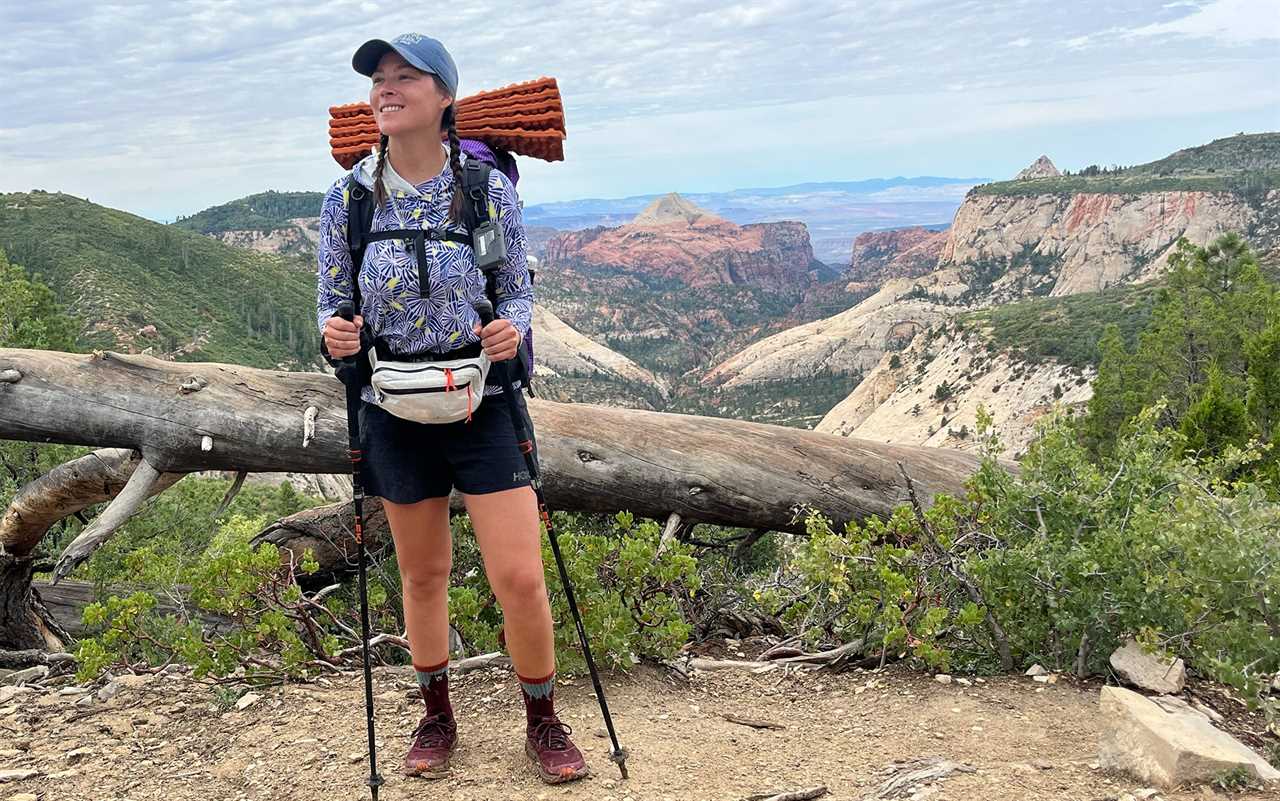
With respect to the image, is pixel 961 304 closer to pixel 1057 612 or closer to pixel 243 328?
pixel 243 328

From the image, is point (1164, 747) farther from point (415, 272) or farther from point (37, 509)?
point (37, 509)

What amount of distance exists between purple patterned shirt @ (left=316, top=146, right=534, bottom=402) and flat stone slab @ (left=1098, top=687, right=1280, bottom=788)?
264cm

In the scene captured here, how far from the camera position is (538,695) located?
397 cm

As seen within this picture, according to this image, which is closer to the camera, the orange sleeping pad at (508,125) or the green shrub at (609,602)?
the orange sleeping pad at (508,125)

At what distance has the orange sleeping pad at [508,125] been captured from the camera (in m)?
4.34

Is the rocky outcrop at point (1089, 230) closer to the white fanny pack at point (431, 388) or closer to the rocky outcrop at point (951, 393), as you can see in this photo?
the rocky outcrop at point (951, 393)

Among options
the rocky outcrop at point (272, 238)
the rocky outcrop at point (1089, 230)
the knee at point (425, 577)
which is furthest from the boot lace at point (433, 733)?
the rocky outcrop at point (272, 238)

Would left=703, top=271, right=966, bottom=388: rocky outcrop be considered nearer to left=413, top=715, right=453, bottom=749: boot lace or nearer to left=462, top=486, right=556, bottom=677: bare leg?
left=413, top=715, right=453, bottom=749: boot lace

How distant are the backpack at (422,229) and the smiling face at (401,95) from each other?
24cm

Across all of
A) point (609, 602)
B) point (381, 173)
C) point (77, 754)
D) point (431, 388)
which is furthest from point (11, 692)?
point (381, 173)

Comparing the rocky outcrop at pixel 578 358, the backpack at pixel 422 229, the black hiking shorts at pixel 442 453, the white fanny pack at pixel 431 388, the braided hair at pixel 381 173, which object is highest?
the braided hair at pixel 381 173

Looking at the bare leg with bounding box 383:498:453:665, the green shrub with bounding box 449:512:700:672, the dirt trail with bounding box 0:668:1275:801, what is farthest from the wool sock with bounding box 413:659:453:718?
the green shrub with bounding box 449:512:700:672

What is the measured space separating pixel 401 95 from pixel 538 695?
7.54ft

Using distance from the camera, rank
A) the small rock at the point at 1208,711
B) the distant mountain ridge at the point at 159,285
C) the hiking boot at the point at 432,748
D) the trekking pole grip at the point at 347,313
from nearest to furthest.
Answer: the trekking pole grip at the point at 347,313
the hiking boot at the point at 432,748
the small rock at the point at 1208,711
the distant mountain ridge at the point at 159,285
